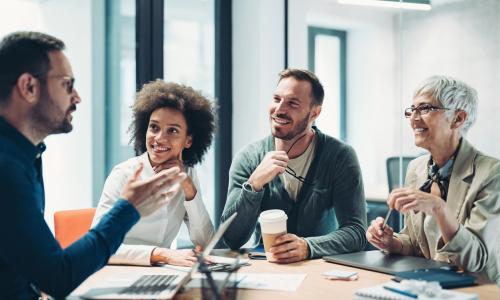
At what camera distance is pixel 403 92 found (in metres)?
3.82

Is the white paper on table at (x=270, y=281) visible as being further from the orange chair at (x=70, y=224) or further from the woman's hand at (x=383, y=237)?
the orange chair at (x=70, y=224)

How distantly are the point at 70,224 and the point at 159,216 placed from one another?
1.33 ft

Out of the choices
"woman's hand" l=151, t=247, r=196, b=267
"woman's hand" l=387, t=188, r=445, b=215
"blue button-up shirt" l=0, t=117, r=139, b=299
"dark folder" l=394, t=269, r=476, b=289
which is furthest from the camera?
"woman's hand" l=151, t=247, r=196, b=267

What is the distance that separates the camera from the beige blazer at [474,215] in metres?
1.92

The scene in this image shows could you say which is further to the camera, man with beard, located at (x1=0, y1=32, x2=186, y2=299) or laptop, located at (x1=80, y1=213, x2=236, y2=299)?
laptop, located at (x1=80, y1=213, x2=236, y2=299)

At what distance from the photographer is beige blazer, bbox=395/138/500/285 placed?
Answer: 1925 millimetres

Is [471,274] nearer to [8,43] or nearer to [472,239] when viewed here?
[472,239]

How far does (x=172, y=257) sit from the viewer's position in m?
2.06

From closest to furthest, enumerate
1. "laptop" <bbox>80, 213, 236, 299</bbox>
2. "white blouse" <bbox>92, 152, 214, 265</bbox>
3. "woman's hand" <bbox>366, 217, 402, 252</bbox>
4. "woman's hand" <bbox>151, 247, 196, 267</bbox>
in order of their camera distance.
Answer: "laptop" <bbox>80, 213, 236, 299</bbox>, "woman's hand" <bbox>151, 247, 196, 267</bbox>, "woman's hand" <bbox>366, 217, 402, 252</bbox>, "white blouse" <bbox>92, 152, 214, 265</bbox>

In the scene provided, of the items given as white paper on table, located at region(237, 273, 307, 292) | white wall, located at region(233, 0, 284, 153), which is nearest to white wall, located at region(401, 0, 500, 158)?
white wall, located at region(233, 0, 284, 153)

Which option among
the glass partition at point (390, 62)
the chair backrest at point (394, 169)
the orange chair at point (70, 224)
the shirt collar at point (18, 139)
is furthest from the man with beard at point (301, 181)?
the chair backrest at point (394, 169)

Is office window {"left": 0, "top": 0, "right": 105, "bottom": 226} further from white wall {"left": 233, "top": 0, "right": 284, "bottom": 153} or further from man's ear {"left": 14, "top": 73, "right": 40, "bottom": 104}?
man's ear {"left": 14, "top": 73, "right": 40, "bottom": 104}

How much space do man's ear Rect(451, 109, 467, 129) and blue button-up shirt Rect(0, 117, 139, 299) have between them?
50.7 inches

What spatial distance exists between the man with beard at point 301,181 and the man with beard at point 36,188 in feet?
2.38
